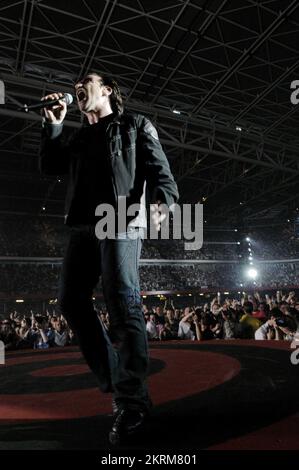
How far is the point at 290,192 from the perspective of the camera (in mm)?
27641

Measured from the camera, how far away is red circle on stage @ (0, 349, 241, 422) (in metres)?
1.95

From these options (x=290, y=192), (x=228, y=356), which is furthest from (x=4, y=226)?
(x=228, y=356)

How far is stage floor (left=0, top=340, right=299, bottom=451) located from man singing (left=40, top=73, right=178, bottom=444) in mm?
190

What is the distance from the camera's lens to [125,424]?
4.80ft

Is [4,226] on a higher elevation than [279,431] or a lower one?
higher

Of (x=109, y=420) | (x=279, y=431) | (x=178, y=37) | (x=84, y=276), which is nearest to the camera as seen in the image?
(x=279, y=431)

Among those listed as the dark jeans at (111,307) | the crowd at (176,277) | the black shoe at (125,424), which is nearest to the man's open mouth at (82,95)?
the dark jeans at (111,307)

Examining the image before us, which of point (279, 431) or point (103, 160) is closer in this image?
point (279, 431)

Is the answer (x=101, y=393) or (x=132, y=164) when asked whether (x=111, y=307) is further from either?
(x=101, y=393)

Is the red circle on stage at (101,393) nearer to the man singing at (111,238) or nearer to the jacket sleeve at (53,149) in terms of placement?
the man singing at (111,238)

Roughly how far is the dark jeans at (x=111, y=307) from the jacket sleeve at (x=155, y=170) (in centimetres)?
22

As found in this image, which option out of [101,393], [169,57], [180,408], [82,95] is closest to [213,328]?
[101,393]
